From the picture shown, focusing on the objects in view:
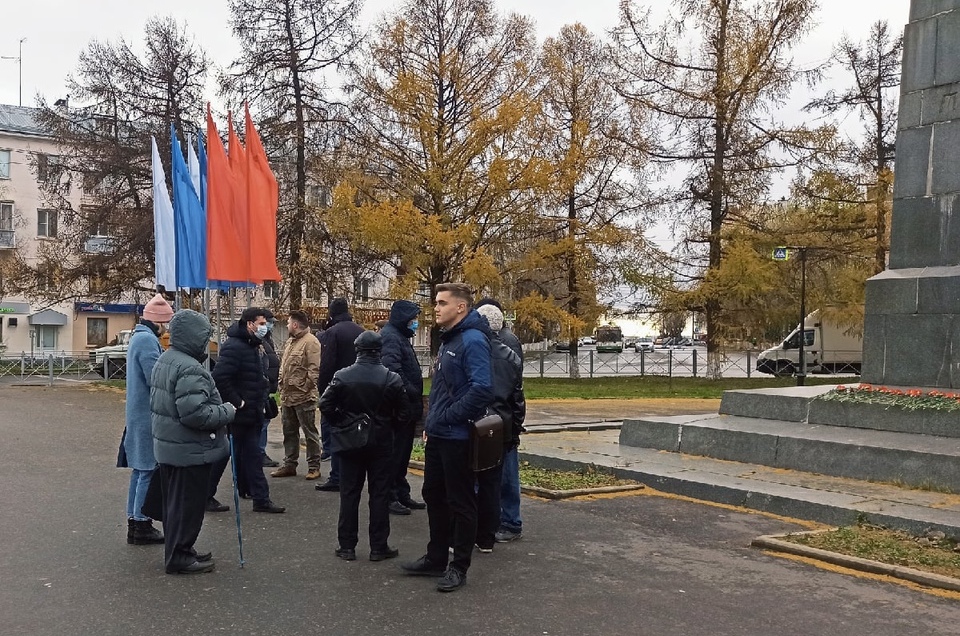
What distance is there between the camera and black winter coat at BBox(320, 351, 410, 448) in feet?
20.3

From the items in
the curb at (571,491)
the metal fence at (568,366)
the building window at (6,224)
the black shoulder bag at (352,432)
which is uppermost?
the building window at (6,224)

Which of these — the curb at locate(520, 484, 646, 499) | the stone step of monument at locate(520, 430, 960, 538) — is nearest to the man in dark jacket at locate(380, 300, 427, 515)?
the curb at locate(520, 484, 646, 499)

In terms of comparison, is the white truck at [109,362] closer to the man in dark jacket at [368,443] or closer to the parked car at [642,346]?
the parked car at [642,346]

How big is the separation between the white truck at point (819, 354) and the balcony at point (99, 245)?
25879 millimetres

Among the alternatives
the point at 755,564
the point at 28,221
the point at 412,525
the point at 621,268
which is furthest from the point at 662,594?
the point at 28,221

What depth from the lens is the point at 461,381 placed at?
5.71 metres

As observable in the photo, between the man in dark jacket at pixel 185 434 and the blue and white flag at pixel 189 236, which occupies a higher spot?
the blue and white flag at pixel 189 236

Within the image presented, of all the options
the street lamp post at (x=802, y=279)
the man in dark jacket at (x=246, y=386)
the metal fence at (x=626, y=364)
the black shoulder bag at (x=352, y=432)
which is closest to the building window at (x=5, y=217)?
the metal fence at (x=626, y=364)

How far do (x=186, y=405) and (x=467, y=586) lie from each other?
2.09 m

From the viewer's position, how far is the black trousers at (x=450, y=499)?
18.7 feet

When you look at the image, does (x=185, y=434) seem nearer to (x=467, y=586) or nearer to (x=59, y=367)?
(x=467, y=586)

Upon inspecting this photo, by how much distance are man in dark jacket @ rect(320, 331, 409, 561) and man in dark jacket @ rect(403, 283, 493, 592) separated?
48 cm

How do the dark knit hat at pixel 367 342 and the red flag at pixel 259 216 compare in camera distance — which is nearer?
the dark knit hat at pixel 367 342

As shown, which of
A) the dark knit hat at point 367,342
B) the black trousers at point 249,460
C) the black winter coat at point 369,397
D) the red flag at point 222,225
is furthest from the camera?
the red flag at point 222,225
